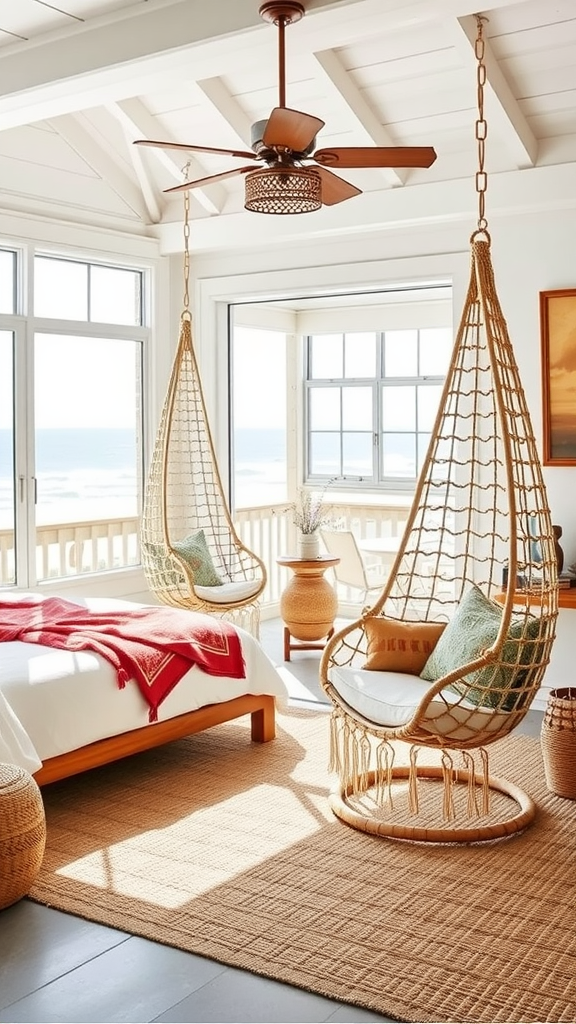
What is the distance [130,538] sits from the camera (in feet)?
23.2

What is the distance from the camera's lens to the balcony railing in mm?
6461

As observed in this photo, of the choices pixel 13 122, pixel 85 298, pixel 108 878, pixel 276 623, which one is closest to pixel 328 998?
pixel 108 878

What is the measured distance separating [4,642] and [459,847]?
6.55 ft

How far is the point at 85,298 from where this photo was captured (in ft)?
22.0

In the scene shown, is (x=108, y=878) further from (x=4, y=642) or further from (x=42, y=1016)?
(x=4, y=642)

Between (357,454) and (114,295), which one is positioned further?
(357,454)

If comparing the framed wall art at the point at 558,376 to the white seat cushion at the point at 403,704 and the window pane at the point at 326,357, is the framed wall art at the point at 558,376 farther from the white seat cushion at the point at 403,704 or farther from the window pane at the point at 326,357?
the window pane at the point at 326,357

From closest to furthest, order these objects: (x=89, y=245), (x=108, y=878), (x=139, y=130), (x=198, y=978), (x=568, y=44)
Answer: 1. (x=198, y=978)
2. (x=108, y=878)
3. (x=568, y=44)
4. (x=139, y=130)
5. (x=89, y=245)

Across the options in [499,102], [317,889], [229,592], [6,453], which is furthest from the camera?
[6,453]

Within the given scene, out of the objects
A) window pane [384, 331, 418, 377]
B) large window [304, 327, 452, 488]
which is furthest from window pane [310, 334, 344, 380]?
window pane [384, 331, 418, 377]

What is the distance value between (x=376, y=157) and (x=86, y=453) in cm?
363

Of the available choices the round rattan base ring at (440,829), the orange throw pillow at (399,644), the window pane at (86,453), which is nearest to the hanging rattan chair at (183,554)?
the window pane at (86,453)

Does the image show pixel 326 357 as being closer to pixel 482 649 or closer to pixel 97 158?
pixel 97 158

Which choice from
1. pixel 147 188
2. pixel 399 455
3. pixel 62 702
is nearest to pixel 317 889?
pixel 62 702
